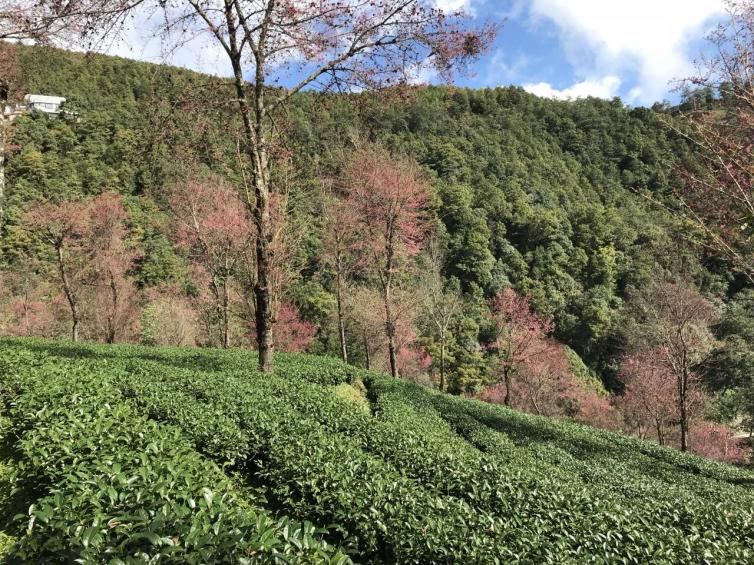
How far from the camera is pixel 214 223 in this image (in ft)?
79.6

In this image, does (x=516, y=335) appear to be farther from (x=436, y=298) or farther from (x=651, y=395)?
(x=651, y=395)

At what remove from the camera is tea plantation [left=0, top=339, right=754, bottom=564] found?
2697 mm

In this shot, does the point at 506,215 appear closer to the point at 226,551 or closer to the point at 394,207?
the point at 394,207

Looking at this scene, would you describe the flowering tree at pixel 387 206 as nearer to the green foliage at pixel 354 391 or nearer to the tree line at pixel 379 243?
the tree line at pixel 379 243

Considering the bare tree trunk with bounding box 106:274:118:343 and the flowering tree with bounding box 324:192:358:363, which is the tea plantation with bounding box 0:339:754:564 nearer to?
the flowering tree with bounding box 324:192:358:363

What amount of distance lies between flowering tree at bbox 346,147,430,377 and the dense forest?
0.16 m

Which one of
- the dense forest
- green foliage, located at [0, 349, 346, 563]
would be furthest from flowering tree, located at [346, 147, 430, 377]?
green foliage, located at [0, 349, 346, 563]

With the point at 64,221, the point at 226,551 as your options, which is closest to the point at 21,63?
the point at 226,551

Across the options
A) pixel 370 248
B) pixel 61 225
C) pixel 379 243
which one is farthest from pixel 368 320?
pixel 61 225

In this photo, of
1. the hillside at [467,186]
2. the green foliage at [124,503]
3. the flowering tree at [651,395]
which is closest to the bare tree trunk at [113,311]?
the hillside at [467,186]

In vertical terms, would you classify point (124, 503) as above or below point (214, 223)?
below

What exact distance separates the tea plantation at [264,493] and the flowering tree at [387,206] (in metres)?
11.9

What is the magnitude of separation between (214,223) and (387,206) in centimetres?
1029

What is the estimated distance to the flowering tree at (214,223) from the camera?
934 inches
